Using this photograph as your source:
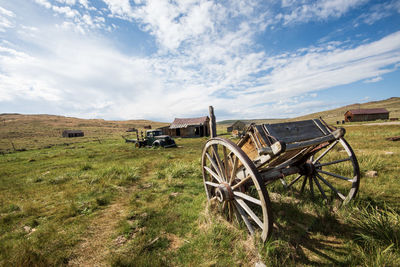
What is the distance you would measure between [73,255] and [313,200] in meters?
5.55

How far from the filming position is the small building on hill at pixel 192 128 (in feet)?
106

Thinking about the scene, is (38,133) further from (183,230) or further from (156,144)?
(183,230)

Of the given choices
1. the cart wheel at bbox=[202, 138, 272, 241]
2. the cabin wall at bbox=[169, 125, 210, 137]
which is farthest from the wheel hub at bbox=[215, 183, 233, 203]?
the cabin wall at bbox=[169, 125, 210, 137]

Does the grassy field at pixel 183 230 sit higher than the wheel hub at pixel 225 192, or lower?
lower

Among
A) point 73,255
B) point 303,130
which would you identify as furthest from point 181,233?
point 303,130

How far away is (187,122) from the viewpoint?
33938 millimetres

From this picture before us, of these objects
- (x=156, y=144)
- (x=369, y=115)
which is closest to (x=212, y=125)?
(x=156, y=144)

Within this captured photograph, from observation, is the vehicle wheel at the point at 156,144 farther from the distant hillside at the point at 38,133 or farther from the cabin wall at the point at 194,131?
the distant hillside at the point at 38,133

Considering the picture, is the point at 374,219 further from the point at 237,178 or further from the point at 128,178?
the point at 128,178

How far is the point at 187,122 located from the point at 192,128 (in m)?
2.21

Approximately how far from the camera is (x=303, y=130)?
117 inches

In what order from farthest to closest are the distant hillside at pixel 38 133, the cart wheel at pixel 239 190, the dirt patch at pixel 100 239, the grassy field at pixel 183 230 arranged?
the distant hillside at pixel 38 133 < the dirt patch at pixel 100 239 < the grassy field at pixel 183 230 < the cart wheel at pixel 239 190

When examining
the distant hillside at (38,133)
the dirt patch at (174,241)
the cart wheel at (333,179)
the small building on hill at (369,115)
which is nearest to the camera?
the dirt patch at (174,241)

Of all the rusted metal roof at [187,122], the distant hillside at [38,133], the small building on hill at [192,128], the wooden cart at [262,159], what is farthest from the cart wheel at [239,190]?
the distant hillside at [38,133]
